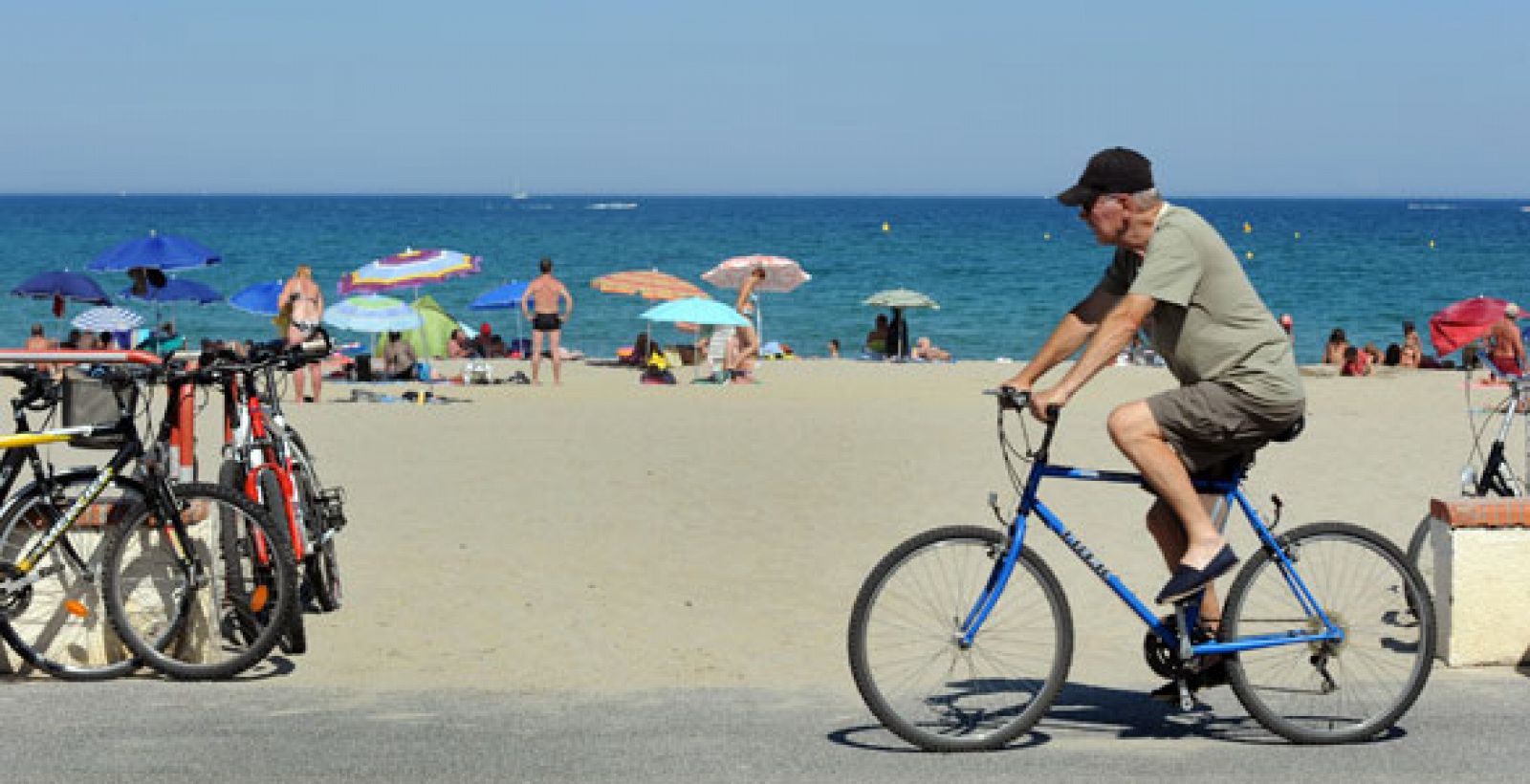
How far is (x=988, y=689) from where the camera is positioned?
589cm

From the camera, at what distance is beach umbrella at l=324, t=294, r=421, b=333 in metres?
20.8

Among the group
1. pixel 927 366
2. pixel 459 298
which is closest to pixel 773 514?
pixel 927 366

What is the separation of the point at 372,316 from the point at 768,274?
9017 millimetres

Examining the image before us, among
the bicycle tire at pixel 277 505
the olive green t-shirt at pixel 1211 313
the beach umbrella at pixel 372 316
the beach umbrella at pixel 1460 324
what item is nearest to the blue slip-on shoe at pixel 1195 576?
the olive green t-shirt at pixel 1211 313

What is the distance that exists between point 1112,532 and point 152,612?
218 inches

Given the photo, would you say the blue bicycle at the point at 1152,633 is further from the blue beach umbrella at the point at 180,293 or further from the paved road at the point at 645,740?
the blue beach umbrella at the point at 180,293

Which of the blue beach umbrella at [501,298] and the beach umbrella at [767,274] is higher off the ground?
the beach umbrella at [767,274]

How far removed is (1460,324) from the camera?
473 inches

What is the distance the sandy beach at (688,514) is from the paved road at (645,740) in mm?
523

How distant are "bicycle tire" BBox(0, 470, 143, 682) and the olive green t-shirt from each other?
11.2ft

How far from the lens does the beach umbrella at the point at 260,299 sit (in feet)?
75.5

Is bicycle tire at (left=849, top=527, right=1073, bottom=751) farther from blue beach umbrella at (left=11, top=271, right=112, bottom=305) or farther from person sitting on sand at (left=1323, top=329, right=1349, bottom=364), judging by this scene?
person sitting on sand at (left=1323, top=329, right=1349, bottom=364)

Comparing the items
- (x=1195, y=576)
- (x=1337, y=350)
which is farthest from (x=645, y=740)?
(x=1337, y=350)

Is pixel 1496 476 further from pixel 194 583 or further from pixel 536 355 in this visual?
pixel 536 355
